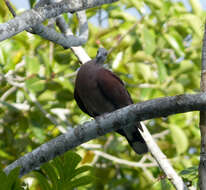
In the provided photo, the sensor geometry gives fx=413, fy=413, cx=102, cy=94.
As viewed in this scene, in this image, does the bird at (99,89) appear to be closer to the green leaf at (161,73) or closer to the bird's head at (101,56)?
the bird's head at (101,56)

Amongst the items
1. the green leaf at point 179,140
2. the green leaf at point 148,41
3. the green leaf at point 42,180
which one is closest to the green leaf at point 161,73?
the green leaf at point 148,41

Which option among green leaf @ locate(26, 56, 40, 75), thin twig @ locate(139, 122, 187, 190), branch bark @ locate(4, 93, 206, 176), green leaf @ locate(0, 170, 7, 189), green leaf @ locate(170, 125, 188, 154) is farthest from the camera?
green leaf @ locate(170, 125, 188, 154)

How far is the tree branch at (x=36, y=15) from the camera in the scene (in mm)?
2319

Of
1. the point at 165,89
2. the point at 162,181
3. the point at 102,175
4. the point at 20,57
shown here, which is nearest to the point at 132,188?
the point at 102,175

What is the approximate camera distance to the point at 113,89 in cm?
352

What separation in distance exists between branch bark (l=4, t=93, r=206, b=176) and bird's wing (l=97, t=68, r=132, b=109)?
99 centimetres

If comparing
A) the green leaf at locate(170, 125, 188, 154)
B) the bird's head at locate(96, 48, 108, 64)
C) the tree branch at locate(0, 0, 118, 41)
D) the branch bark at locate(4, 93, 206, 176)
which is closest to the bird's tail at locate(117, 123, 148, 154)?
the bird's head at locate(96, 48, 108, 64)

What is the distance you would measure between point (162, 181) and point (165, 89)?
2083mm

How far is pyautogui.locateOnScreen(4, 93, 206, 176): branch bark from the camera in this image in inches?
88.8

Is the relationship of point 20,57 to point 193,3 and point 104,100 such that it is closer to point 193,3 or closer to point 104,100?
point 104,100

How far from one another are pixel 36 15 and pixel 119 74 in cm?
270

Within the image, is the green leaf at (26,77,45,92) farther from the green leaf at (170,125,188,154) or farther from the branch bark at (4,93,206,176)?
the branch bark at (4,93,206,176)

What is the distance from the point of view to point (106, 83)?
139 inches

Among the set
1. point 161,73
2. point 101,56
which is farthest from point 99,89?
point 161,73
